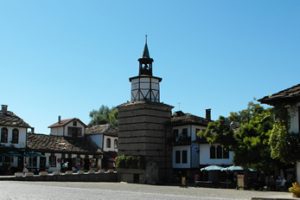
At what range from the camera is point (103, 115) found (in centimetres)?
10788

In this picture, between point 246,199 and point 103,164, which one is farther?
point 103,164

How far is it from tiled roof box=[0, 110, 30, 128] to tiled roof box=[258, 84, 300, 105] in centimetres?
4101

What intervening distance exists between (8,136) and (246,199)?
39686 millimetres

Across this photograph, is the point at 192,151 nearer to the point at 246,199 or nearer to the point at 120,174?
the point at 120,174

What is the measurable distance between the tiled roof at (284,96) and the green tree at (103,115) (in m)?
75.9

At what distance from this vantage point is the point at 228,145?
41.3 metres

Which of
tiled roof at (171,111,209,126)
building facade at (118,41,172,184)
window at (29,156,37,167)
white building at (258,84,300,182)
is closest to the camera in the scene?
white building at (258,84,300,182)

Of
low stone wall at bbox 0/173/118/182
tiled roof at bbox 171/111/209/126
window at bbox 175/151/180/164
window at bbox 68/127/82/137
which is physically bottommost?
low stone wall at bbox 0/173/118/182

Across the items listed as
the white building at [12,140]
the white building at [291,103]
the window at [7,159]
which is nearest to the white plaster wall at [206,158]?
the white building at [12,140]

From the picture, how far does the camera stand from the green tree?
99887 mm

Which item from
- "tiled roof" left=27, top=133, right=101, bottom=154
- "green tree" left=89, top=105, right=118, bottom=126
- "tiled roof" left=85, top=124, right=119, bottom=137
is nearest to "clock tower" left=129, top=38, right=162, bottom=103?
"tiled roof" left=27, top=133, right=101, bottom=154

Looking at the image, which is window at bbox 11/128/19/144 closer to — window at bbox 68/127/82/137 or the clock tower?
window at bbox 68/127/82/137

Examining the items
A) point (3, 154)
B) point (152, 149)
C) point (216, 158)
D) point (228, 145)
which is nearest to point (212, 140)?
point (228, 145)

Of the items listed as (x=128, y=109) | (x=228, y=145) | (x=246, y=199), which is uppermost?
(x=128, y=109)
